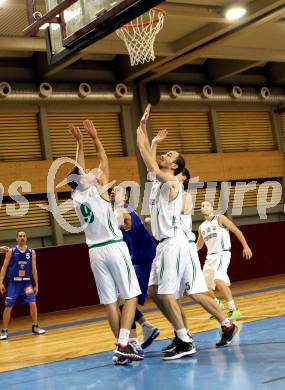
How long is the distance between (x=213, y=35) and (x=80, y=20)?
7.92 m

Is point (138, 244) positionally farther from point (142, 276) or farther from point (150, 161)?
point (150, 161)

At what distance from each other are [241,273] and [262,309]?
26.9 ft

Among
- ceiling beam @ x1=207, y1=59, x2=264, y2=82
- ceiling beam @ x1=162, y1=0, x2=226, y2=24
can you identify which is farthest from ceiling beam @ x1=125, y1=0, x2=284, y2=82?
ceiling beam @ x1=207, y1=59, x2=264, y2=82

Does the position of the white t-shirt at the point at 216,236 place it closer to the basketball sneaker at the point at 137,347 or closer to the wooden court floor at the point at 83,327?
the wooden court floor at the point at 83,327

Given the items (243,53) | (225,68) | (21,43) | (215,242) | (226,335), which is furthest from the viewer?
(225,68)

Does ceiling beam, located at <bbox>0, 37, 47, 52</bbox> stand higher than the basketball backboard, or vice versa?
ceiling beam, located at <bbox>0, 37, 47, 52</bbox>

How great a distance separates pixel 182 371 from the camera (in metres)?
6.30

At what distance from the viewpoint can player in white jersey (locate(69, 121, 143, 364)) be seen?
23.4 ft

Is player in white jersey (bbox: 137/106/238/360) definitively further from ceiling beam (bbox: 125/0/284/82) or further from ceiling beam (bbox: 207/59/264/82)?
ceiling beam (bbox: 207/59/264/82)

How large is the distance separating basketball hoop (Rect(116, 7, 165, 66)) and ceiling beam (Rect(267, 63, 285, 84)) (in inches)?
319

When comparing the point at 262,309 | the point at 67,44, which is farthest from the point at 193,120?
the point at 67,44

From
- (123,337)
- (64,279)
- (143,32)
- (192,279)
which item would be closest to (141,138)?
(192,279)

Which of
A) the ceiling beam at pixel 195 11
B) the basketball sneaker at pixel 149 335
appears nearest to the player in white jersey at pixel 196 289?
the basketball sneaker at pixel 149 335

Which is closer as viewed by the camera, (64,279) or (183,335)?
(183,335)
